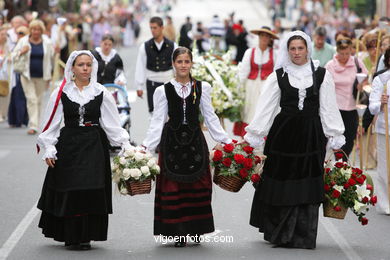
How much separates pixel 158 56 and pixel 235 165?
289 inches

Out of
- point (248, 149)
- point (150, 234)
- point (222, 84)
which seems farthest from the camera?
point (222, 84)

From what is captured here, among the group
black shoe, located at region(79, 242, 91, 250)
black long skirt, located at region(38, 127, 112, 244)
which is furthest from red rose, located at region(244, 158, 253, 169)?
black shoe, located at region(79, 242, 91, 250)

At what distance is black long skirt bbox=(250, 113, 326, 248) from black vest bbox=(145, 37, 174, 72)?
7145 mm

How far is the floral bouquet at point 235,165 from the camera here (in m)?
9.94

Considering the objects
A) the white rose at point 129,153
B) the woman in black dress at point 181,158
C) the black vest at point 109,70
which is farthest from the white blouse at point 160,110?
the black vest at point 109,70

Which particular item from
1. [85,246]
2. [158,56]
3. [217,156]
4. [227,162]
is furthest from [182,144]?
[158,56]

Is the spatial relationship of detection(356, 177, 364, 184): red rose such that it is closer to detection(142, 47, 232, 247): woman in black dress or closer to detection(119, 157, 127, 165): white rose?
detection(142, 47, 232, 247): woman in black dress

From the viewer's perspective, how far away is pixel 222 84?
55.6ft

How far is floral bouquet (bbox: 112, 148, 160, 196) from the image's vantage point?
969 cm

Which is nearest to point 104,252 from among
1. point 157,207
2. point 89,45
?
point 157,207

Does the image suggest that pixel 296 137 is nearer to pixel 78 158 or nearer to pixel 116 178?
pixel 116 178

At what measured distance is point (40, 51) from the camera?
20016mm

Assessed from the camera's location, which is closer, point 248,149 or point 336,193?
point 336,193

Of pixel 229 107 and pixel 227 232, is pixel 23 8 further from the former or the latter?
pixel 227 232
